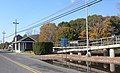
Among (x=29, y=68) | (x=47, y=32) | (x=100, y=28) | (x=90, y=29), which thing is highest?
(x=47, y=32)

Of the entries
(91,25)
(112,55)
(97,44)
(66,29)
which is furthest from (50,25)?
(112,55)

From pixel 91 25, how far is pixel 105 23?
4408 millimetres

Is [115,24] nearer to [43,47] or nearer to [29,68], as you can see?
[43,47]

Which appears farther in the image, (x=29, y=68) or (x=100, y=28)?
(x=100, y=28)

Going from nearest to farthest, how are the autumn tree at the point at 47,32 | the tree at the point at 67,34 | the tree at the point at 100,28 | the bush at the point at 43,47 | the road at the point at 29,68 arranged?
the road at the point at 29,68
the bush at the point at 43,47
the tree at the point at 100,28
the tree at the point at 67,34
the autumn tree at the point at 47,32

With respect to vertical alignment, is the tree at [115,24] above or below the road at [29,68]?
above

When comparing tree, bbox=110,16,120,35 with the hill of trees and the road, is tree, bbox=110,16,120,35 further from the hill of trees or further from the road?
Answer: the road

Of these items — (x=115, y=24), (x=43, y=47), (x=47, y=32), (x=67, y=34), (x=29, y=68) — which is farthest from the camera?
(x=47, y=32)

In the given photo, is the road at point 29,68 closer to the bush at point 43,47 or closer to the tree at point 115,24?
the bush at point 43,47

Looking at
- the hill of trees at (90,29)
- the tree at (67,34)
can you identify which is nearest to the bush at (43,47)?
the hill of trees at (90,29)

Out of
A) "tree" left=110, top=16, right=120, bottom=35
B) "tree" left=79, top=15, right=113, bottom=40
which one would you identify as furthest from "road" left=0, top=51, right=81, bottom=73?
"tree" left=110, top=16, right=120, bottom=35

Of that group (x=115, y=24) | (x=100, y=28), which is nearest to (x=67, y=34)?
(x=100, y=28)

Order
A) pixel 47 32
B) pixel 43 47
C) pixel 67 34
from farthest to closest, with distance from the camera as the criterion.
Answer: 1. pixel 47 32
2. pixel 67 34
3. pixel 43 47

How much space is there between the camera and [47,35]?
10462 cm
